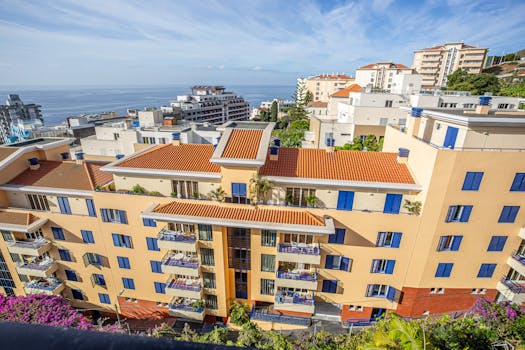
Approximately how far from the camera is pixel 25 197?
1034 inches

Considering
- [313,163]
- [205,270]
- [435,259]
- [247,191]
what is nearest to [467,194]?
[435,259]

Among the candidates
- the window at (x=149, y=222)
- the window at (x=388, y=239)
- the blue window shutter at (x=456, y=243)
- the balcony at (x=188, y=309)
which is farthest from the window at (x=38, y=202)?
the blue window shutter at (x=456, y=243)

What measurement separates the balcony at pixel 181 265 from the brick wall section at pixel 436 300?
19904mm

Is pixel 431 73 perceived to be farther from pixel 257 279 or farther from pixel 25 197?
pixel 25 197

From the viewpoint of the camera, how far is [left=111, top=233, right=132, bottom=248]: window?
25.7 meters

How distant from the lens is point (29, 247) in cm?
2538

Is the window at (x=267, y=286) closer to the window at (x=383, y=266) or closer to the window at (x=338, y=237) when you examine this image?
the window at (x=338, y=237)

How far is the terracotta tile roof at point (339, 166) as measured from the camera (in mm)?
22891

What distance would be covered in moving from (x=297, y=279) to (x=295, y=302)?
2.46 meters

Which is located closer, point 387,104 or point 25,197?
point 25,197

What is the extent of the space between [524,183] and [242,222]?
2299cm

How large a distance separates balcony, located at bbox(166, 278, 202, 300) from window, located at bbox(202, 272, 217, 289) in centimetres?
74

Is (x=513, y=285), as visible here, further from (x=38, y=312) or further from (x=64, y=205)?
(x=64, y=205)

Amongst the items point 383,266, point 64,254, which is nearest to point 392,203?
point 383,266
